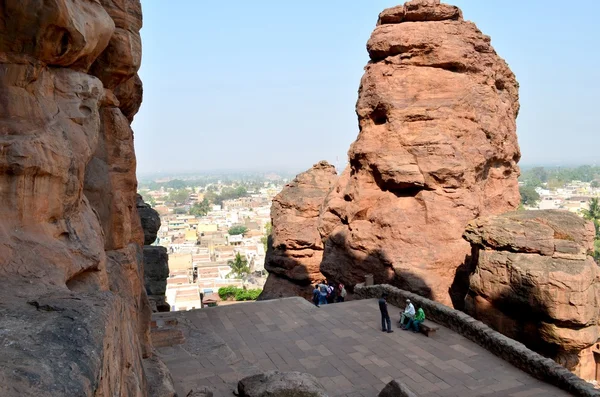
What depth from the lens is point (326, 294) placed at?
15086 millimetres

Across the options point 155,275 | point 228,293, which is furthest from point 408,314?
point 228,293

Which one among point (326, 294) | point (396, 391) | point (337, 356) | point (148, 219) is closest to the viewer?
point (396, 391)

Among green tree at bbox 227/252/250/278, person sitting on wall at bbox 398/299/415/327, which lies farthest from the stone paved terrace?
green tree at bbox 227/252/250/278

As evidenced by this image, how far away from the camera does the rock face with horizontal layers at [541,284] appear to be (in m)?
11.8

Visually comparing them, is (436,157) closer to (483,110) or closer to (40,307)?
(483,110)

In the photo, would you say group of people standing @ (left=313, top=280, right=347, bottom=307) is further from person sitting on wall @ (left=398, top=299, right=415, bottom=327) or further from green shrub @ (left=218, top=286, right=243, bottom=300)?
green shrub @ (left=218, top=286, right=243, bottom=300)

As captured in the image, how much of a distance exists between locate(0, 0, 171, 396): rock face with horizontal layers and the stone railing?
679 centimetres

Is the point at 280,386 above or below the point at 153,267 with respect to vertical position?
above

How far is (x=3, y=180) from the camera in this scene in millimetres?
3840

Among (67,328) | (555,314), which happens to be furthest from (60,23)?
(555,314)

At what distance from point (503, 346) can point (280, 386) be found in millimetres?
4890

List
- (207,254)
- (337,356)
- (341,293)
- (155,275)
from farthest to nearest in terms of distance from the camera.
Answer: (207,254) < (341,293) < (155,275) < (337,356)

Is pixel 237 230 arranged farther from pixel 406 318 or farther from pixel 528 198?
pixel 406 318

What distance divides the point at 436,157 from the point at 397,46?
4194mm
